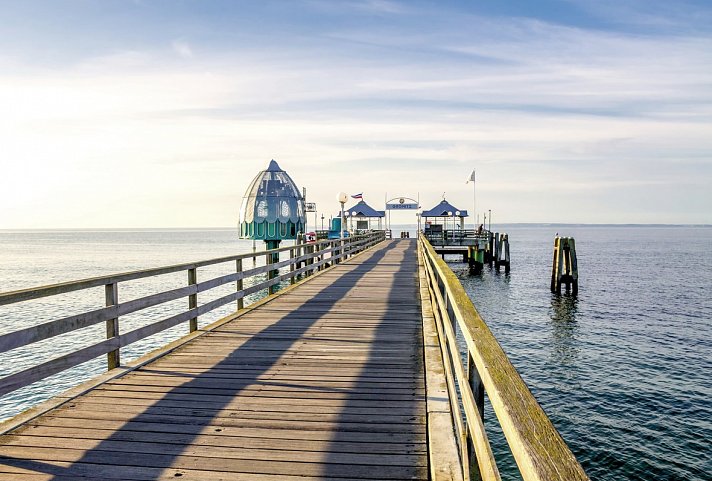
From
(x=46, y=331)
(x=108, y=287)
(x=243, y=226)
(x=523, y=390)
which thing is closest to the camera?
(x=523, y=390)

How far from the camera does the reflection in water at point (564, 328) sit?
59.4ft

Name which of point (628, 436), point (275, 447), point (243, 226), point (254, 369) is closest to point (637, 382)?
point (628, 436)

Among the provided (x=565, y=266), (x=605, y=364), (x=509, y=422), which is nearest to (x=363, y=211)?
(x=565, y=266)

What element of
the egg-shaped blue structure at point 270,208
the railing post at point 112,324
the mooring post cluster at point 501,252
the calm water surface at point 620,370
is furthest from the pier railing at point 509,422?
the egg-shaped blue structure at point 270,208

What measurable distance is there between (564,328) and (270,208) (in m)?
36.3

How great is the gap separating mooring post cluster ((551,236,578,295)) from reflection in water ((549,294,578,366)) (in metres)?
1.11

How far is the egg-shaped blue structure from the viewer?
5416cm

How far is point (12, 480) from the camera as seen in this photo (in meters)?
3.50

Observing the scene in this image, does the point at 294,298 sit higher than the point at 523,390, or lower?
lower

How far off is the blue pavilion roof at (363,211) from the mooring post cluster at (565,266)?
2208 cm

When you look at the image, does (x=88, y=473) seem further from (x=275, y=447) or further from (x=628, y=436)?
(x=628, y=436)

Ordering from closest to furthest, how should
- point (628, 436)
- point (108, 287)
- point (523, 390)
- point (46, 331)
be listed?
point (523, 390), point (46, 331), point (108, 287), point (628, 436)

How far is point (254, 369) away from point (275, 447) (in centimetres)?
227

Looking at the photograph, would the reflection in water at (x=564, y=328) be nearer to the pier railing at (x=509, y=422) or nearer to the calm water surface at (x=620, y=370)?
the calm water surface at (x=620, y=370)
